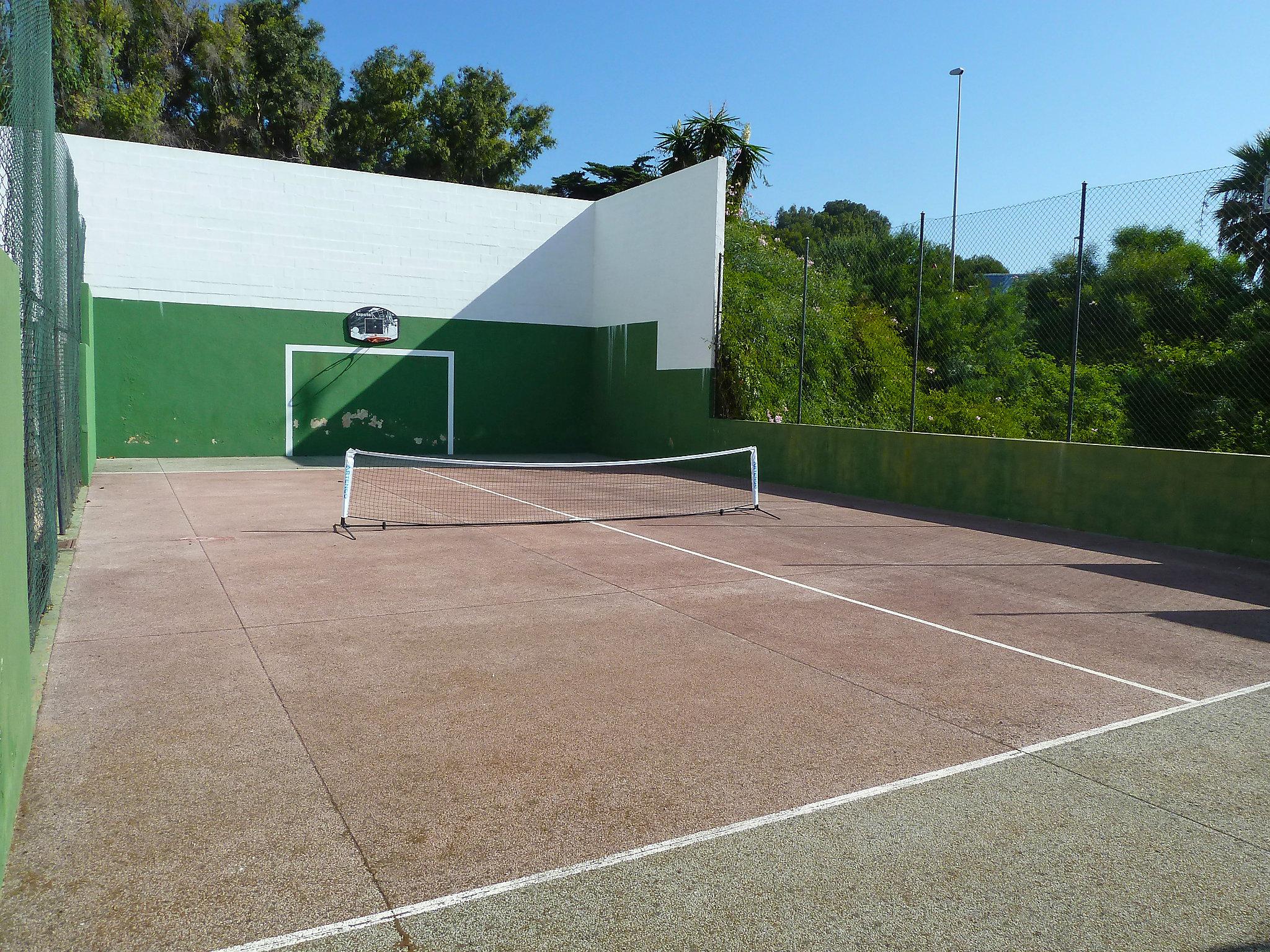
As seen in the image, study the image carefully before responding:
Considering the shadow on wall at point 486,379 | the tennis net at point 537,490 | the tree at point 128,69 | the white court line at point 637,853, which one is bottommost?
the white court line at point 637,853

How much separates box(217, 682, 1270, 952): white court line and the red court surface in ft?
0.15

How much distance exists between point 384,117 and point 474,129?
3751mm

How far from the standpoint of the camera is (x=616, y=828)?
359 centimetres

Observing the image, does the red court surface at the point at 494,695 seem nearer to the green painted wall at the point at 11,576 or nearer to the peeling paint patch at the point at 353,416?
the green painted wall at the point at 11,576

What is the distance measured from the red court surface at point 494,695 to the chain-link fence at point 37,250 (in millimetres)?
723

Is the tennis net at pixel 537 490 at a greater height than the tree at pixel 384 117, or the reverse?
the tree at pixel 384 117

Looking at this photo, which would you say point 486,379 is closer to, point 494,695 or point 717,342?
point 717,342

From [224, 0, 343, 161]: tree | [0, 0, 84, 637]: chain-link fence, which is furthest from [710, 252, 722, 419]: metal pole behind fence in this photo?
[224, 0, 343, 161]: tree

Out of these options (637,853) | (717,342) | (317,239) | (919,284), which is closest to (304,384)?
(317,239)

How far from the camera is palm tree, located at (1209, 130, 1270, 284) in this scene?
9992 mm

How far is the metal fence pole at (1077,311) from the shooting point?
36.1 feet

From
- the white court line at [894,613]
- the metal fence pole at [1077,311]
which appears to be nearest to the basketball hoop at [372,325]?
the white court line at [894,613]

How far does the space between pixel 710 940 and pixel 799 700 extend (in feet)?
7.52

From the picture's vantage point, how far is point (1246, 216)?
10438mm
